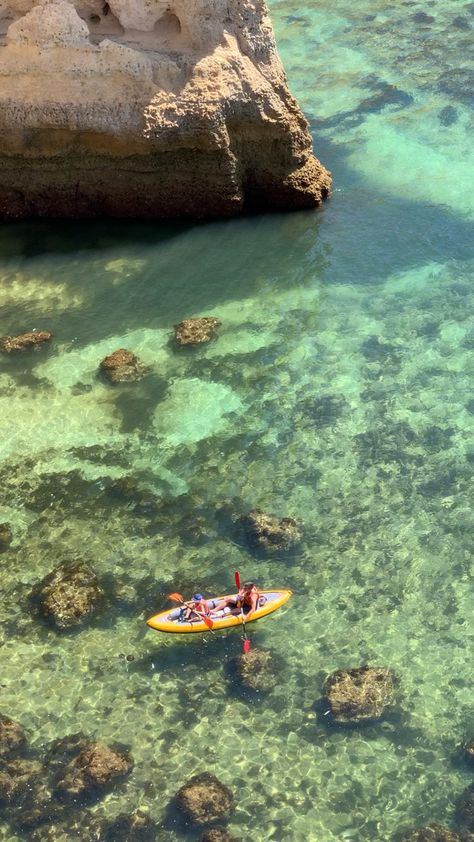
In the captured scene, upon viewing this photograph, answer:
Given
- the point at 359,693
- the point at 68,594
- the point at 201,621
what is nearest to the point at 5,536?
the point at 68,594

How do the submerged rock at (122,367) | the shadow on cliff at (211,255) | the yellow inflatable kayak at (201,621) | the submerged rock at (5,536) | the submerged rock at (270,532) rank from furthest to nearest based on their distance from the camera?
the shadow on cliff at (211,255) < the submerged rock at (122,367) < the submerged rock at (5,536) < the submerged rock at (270,532) < the yellow inflatable kayak at (201,621)

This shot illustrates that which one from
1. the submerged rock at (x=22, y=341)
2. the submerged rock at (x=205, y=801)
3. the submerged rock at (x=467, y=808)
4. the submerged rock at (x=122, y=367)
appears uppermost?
the submerged rock at (x=22, y=341)

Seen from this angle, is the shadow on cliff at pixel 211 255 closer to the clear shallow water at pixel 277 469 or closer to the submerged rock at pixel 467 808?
the clear shallow water at pixel 277 469

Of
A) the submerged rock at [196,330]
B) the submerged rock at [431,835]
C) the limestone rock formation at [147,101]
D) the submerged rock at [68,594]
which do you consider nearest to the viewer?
the submerged rock at [431,835]

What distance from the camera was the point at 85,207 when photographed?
75.5ft

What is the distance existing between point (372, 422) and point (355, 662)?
5.32 m

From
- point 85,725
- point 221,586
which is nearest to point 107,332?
point 221,586

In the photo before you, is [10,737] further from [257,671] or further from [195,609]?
[257,671]

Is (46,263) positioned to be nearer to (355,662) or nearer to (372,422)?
(372,422)

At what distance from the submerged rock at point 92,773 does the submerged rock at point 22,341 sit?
946 centimetres

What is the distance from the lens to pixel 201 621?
14.1m

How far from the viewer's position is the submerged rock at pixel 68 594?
14578mm

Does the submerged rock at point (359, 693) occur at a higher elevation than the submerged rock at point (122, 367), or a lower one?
lower

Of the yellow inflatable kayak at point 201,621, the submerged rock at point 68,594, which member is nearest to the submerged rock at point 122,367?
the submerged rock at point 68,594
